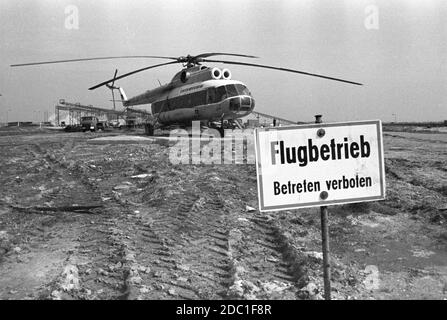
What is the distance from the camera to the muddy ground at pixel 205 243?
373 centimetres

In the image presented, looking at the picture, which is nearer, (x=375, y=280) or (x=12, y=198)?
(x=375, y=280)

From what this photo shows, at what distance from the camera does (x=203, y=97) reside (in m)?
18.4

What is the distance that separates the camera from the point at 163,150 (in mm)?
14742

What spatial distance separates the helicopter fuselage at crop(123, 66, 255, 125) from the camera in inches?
685

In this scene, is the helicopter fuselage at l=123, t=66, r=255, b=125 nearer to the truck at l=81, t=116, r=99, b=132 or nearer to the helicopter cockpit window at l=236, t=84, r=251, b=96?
the helicopter cockpit window at l=236, t=84, r=251, b=96

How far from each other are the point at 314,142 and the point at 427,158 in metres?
11.6

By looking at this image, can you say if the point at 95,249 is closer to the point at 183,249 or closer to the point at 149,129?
the point at 183,249

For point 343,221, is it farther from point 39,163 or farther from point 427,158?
point 39,163

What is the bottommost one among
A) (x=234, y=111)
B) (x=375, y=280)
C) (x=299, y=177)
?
(x=375, y=280)

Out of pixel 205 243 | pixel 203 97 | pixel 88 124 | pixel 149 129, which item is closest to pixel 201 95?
pixel 203 97

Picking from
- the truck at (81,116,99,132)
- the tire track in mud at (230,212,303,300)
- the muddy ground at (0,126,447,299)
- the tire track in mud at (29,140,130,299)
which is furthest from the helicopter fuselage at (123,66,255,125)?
the truck at (81,116,99,132)

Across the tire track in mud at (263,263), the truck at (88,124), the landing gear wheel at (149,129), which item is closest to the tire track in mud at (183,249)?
the tire track in mud at (263,263)

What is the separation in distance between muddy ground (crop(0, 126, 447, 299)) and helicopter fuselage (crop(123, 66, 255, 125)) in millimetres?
8900
